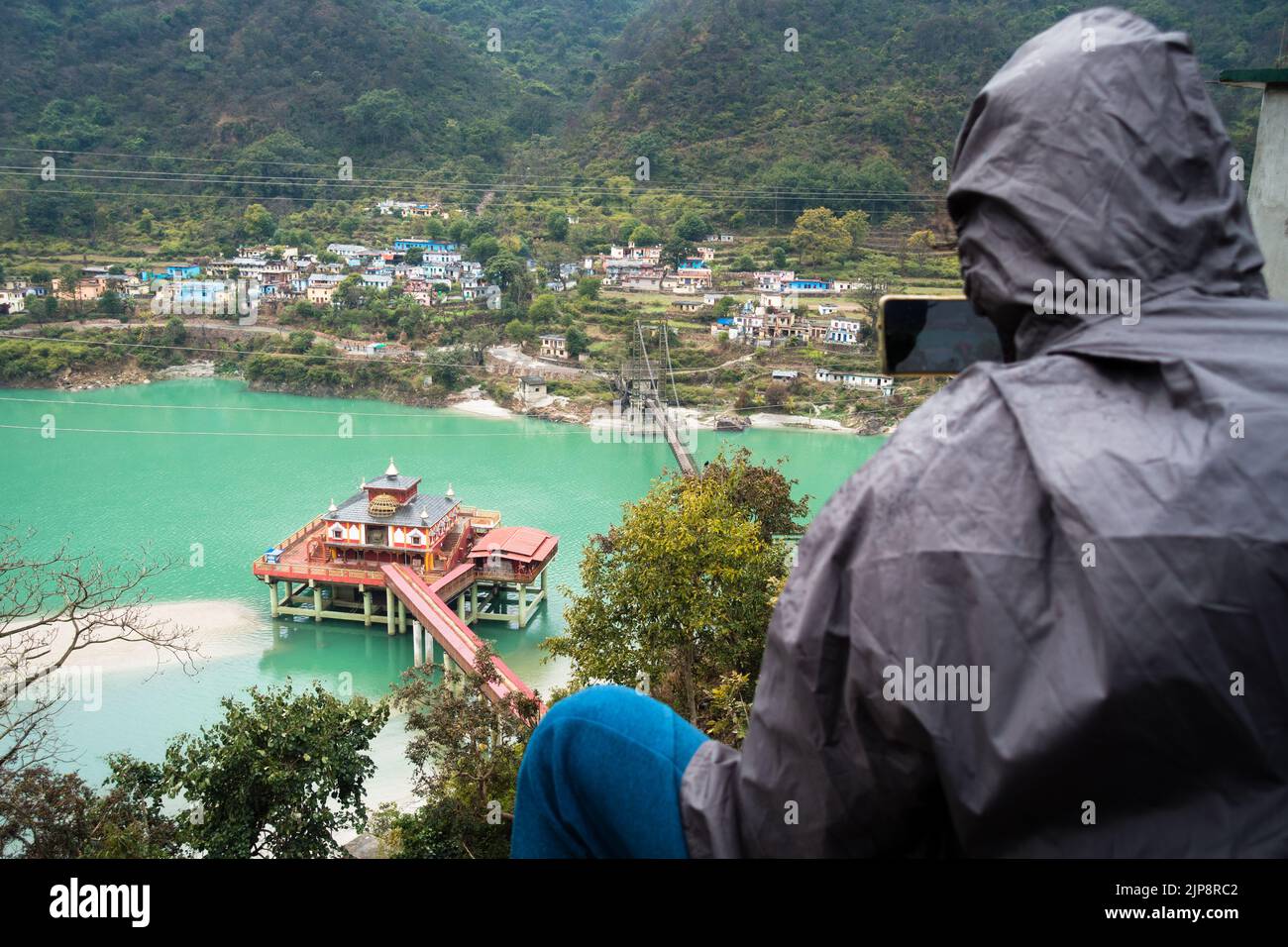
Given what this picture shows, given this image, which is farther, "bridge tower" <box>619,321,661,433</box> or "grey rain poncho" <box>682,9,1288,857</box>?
"bridge tower" <box>619,321,661,433</box>

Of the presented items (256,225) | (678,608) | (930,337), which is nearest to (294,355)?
(256,225)

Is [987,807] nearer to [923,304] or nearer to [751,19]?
[923,304]

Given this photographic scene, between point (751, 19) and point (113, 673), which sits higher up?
point (751, 19)

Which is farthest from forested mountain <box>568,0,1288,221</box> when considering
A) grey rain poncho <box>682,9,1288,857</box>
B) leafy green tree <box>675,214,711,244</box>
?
grey rain poncho <box>682,9,1288,857</box>

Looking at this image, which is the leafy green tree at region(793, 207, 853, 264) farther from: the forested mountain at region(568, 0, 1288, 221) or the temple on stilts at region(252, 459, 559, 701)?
the temple on stilts at region(252, 459, 559, 701)

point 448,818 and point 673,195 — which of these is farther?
point 673,195

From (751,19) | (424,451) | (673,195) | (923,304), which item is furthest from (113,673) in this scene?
(751,19)
